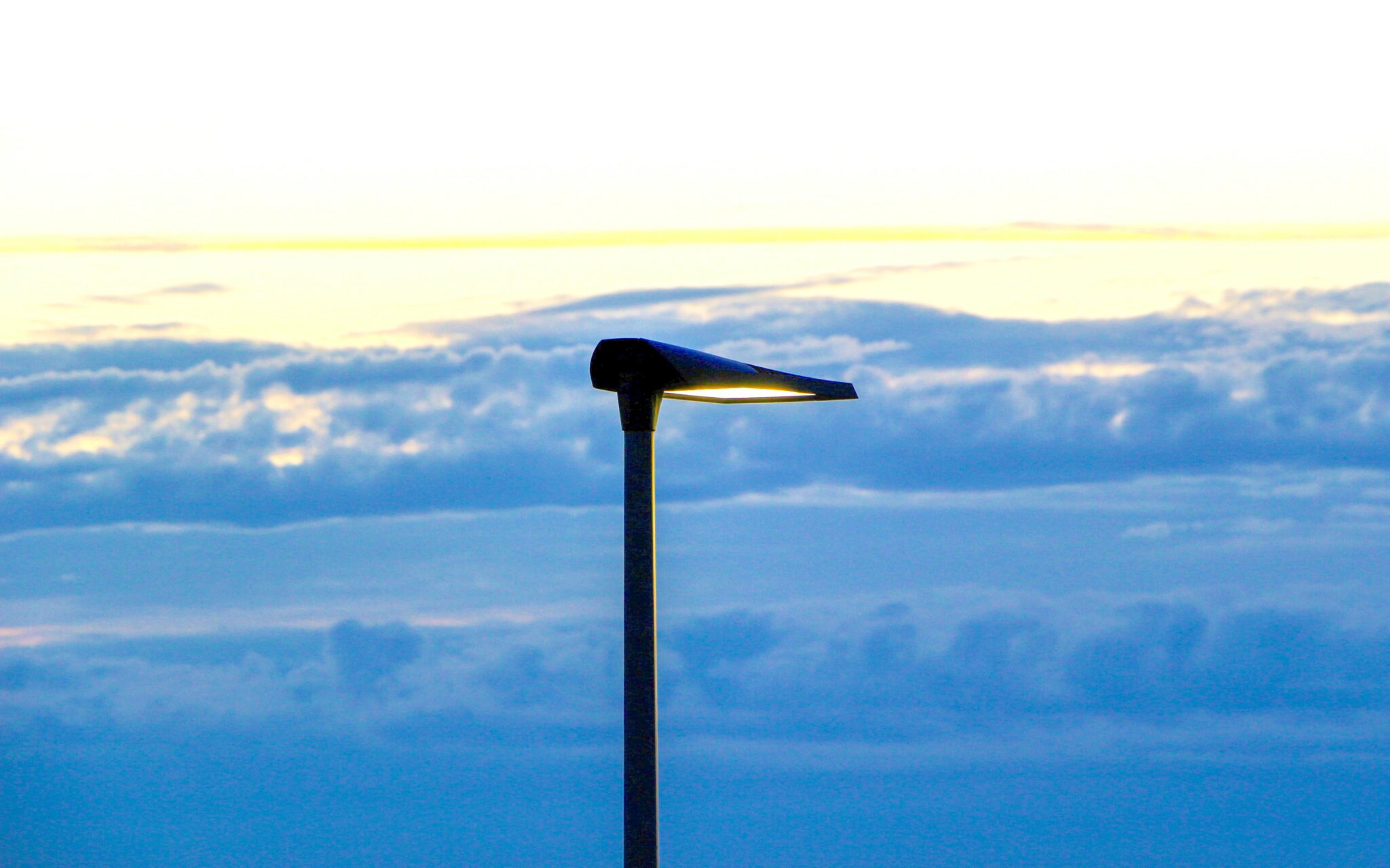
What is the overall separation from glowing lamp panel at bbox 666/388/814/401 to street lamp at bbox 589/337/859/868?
0.45 meters

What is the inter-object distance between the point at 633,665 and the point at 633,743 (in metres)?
0.63

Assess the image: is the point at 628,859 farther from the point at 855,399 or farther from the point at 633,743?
the point at 855,399

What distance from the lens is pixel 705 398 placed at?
15.9 metres

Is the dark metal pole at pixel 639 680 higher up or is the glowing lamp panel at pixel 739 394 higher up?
the glowing lamp panel at pixel 739 394

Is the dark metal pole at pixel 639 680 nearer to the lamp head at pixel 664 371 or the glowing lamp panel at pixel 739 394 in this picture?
the lamp head at pixel 664 371

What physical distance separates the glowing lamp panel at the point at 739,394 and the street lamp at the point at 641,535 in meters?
0.45

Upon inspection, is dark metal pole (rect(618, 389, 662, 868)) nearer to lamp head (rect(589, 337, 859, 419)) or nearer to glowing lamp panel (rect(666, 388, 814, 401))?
lamp head (rect(589, 337, 859, 419))

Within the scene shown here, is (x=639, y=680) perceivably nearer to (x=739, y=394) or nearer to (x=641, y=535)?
(x=641, y=535)

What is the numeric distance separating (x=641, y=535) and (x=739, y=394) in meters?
1.93

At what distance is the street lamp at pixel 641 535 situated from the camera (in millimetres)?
14289

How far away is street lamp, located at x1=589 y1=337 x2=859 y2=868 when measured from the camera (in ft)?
46.9

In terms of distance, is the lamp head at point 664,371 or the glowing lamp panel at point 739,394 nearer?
the lamp head at point 664,371

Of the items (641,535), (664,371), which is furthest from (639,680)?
(664,371)

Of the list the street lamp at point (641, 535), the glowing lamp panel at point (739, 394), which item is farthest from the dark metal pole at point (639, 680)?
the glowing lamp panel at point (739, 394)
